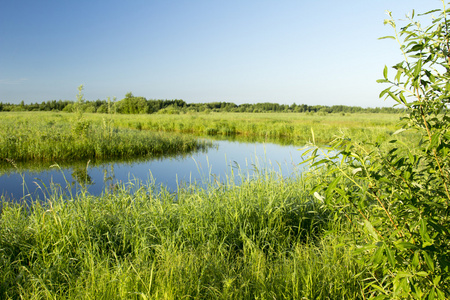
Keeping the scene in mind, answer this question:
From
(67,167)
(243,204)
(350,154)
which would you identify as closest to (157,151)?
(67,167)

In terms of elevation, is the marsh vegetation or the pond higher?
the marsh vegetation

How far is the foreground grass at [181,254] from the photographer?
6.51 feet

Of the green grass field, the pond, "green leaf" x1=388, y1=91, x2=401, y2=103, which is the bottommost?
the pond

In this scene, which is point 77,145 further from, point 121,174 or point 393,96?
point 393,96

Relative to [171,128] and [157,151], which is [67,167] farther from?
[171,128]

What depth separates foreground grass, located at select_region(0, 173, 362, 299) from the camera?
1983 mm

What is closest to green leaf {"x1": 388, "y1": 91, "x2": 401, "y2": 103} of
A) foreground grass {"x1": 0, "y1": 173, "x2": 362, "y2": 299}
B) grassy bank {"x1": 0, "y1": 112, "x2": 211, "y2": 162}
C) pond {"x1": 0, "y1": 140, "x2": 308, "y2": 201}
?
foreground grass {"x1": 0, "y1": 173, "x2": 362, "y2": 299}

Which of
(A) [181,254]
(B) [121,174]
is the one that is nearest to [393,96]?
(A) [181,254]

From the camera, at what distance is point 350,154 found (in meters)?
1.32

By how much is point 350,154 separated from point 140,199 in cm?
348

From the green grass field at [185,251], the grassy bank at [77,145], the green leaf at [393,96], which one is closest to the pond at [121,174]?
the grassy bank at [77,145]

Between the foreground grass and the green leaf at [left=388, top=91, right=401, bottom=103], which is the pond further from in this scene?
the green leaf at [left=388, top=91, right=401, bottom=103]

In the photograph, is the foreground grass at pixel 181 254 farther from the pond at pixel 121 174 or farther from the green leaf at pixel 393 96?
the pond at pixel 121 174

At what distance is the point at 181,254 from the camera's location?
229 cm
